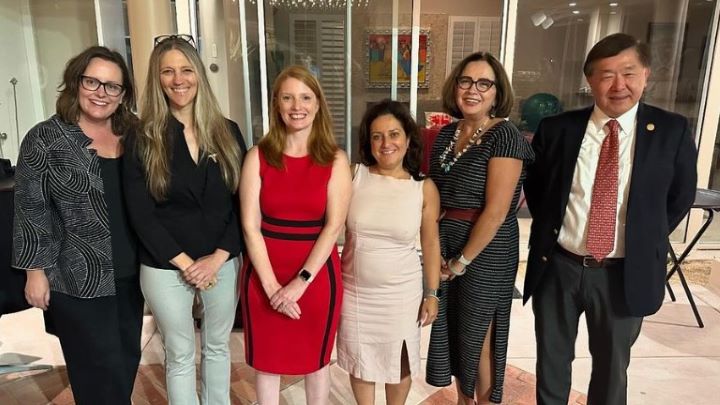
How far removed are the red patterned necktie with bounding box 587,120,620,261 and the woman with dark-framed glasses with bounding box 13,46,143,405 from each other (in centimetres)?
158

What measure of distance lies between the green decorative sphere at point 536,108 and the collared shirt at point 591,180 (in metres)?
3.79

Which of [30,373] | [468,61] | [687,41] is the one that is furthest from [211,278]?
[687,41]

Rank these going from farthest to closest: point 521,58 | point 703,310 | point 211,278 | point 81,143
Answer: point 521,58
point 703,310
point 211,278
point 81,143

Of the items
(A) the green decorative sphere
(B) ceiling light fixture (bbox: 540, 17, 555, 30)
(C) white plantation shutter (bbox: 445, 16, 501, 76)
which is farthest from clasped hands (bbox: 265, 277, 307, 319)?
(B) ceiling light fixture (bbox: 540, 17, 555, 30)

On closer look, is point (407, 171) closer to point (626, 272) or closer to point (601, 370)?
point (626, 272)

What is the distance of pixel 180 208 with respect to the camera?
1682mm

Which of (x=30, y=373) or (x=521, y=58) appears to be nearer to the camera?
(x=30, y=373)

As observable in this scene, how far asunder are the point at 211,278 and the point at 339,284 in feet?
1.47

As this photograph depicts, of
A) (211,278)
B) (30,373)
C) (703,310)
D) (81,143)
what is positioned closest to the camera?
(81,143)

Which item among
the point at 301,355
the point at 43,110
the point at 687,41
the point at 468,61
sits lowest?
the point at 301,355

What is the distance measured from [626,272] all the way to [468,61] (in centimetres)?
91

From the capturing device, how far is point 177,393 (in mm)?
1817

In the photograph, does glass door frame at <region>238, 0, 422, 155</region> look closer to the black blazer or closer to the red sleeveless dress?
the black blazer

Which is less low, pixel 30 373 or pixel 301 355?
pixel 301 355
